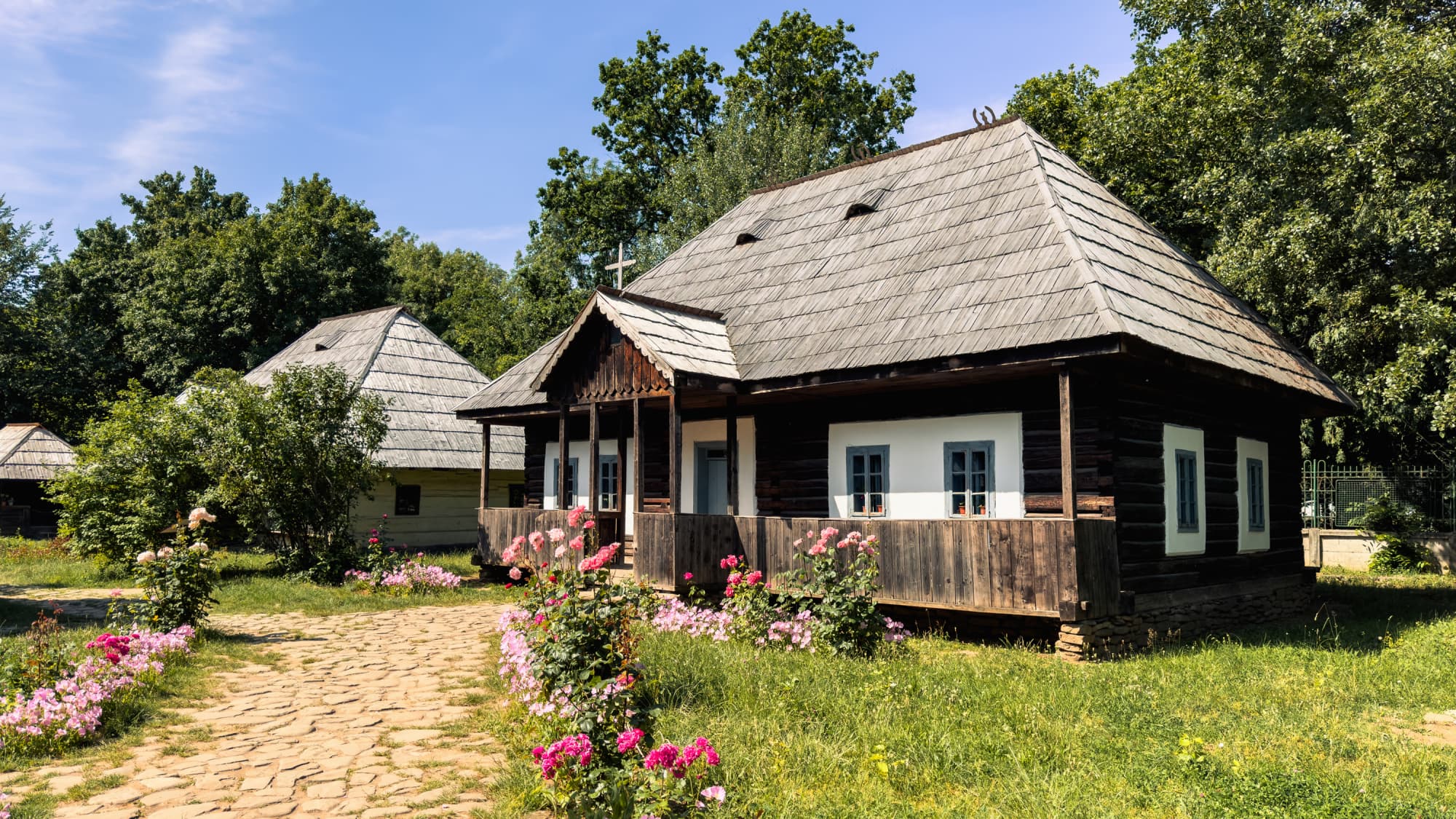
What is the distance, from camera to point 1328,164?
641 inches

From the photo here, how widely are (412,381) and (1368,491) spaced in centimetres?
2201

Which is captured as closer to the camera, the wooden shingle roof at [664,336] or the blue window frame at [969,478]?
the blue window frame at [969,478]

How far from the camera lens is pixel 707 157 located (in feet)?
98.5

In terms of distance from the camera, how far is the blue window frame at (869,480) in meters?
12.7

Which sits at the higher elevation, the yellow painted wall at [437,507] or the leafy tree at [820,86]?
the leafy tree at [820,86]

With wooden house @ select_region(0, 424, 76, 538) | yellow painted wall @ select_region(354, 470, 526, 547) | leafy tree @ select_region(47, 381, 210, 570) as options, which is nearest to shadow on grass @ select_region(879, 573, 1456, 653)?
leafy tree @ select_region(47, 381, 210, 570)

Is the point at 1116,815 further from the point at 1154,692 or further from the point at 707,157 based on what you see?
the point at 707,157

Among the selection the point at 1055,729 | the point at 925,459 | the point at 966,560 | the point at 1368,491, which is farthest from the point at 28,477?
the point at 1368,491

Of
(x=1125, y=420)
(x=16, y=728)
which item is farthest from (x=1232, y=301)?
(x=16, y=728)

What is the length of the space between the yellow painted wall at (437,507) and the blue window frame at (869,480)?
38.3 feet

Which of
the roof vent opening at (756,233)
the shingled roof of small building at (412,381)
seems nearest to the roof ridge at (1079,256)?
the roof vent opening at (756,233)

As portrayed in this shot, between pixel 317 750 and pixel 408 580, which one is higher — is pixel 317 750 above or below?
below

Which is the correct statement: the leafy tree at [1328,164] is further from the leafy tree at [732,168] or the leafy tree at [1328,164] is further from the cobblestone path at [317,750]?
the cobblestone path at [317,750]

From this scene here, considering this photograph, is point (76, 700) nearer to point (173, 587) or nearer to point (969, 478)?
point (173, 587)
